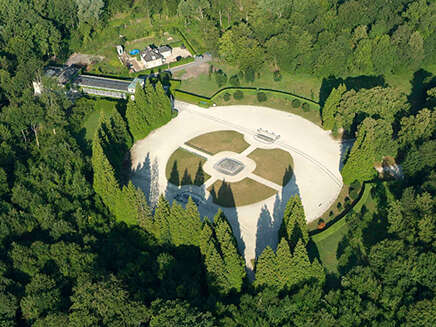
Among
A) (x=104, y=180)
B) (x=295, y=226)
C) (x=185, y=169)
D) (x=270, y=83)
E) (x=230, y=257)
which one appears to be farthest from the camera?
(x=270, y=83)

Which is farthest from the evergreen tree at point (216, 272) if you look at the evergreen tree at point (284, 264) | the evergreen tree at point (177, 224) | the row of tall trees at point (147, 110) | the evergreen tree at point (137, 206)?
the row of tall trees at point (147, 110)

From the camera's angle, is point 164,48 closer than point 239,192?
No

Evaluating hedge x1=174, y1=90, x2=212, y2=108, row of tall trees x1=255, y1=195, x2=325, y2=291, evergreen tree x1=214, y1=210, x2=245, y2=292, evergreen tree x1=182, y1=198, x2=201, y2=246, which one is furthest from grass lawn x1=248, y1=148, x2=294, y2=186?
row of tall trees x1=255, y1=195, x2=325, y2=291

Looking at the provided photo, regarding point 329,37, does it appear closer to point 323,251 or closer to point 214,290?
point 323,251

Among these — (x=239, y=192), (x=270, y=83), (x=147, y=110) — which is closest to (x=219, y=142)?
(x=239, y=192)

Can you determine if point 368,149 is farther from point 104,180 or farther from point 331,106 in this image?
point 104,180

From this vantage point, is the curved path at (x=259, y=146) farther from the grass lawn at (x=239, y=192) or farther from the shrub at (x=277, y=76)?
the shrub at (x=277, y=76)

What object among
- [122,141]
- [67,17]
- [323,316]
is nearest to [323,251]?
[323,316]
